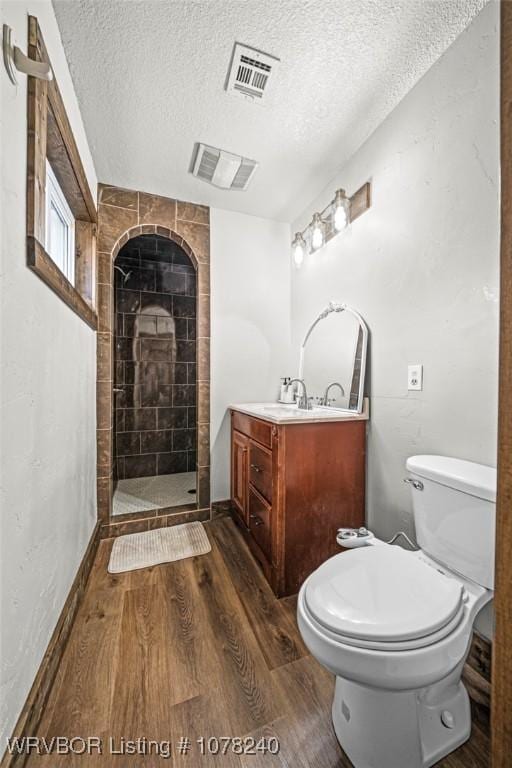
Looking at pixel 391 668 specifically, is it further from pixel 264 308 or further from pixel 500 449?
pixel 264 308

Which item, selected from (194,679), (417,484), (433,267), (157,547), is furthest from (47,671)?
(433,267)

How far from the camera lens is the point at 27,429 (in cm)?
90

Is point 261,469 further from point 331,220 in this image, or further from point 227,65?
point 227,65

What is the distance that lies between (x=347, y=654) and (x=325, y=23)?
6.76ft

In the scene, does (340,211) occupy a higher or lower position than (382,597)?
higher

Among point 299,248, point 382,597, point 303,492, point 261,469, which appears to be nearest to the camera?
point 382,597

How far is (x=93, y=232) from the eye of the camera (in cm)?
194

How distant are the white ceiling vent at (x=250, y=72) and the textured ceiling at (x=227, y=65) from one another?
30mm

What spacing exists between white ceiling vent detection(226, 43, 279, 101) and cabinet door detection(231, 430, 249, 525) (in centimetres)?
178

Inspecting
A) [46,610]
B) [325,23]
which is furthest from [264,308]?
[46,610]

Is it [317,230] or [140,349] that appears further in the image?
[140,349]

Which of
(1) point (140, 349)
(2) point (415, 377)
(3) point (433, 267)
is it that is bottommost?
(2) point (415, 377)

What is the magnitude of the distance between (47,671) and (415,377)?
1.74 metres

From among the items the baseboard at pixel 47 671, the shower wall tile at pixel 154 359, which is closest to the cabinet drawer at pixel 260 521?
the baseboard at pixel 47 671
